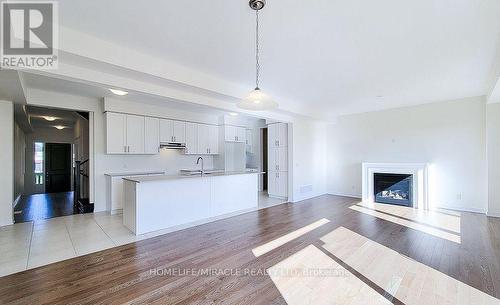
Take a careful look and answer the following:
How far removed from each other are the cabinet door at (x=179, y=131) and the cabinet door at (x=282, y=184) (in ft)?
10.4

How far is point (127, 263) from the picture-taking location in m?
2.78

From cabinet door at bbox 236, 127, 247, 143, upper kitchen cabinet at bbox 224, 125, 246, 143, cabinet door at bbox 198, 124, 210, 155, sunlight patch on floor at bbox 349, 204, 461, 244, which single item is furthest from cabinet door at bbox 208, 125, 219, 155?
sunlight patch on floor at bbox 349, 204, 461, 244

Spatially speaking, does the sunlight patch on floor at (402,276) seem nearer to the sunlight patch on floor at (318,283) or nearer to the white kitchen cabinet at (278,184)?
the sunlight patch on floor at (318,283)

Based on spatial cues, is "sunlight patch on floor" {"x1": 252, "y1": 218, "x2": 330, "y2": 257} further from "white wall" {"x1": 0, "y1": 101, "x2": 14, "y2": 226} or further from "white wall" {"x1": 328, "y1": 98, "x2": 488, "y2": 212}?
"white wall" {"x1": 0, "y1": 101, "x2": 14, "y2": 226}

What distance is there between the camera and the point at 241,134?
7.60m

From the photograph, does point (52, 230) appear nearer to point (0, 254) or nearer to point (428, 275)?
point (0, 254)

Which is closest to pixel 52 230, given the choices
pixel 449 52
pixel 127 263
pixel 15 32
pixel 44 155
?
pixel 127 263

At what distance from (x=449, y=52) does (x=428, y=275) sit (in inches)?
115

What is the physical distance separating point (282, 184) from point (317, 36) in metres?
4.95

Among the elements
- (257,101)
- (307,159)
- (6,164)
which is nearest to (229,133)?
(307,159)

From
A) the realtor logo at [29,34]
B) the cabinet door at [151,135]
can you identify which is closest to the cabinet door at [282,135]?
the cabinet door at [151,135]

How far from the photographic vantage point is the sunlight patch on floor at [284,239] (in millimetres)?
3176

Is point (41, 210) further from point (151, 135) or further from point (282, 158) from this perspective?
point (282, 158)

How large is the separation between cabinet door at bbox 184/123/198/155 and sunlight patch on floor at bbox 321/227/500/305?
4.58 meters
